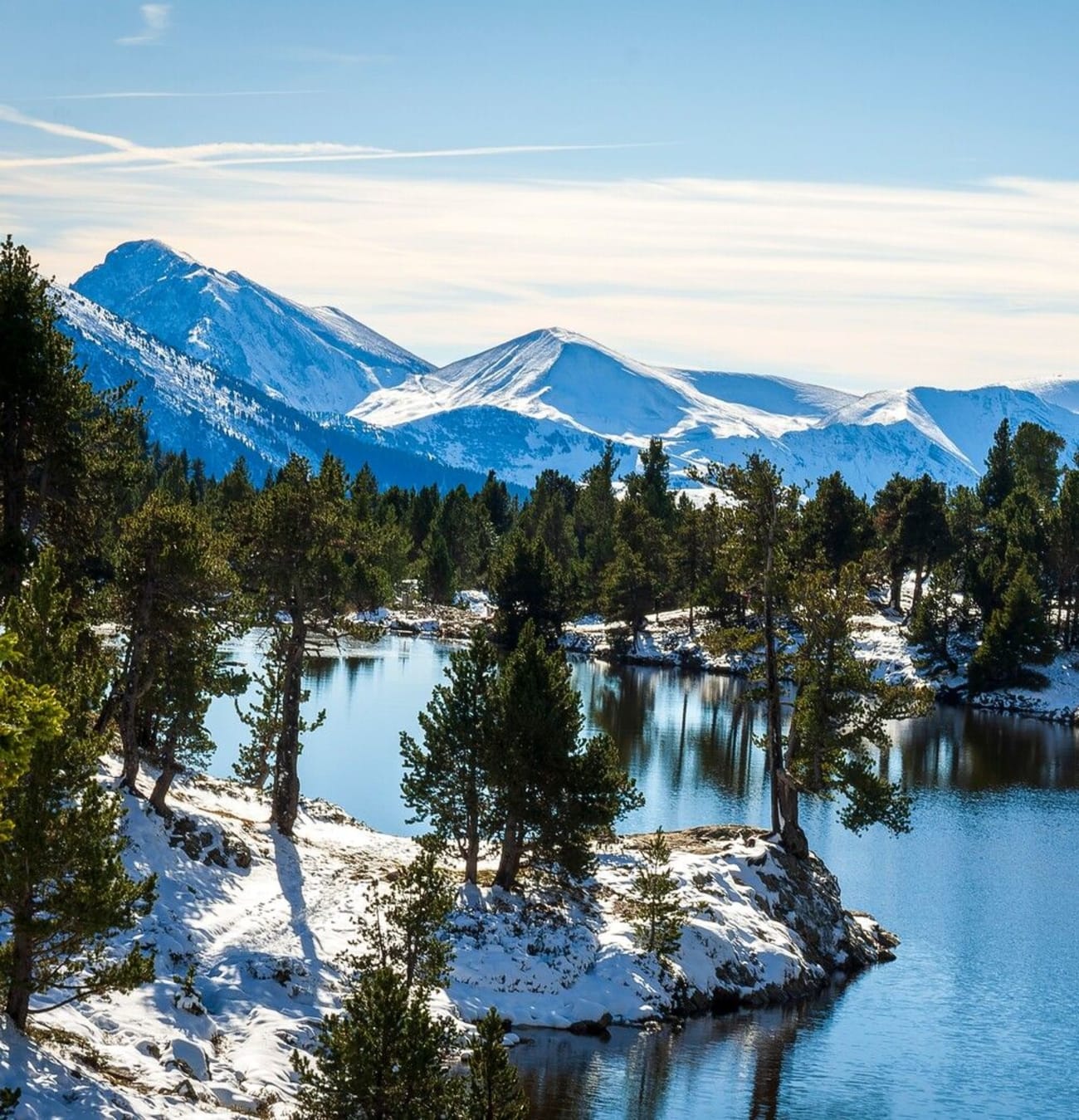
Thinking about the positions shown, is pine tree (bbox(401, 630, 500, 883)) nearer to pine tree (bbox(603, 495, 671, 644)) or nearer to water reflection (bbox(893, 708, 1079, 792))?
water reflection (bbox(893, 708, 1079, 792))

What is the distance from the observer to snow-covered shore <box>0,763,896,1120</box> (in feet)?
111

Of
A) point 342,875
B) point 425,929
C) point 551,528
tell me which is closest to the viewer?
point 425,929

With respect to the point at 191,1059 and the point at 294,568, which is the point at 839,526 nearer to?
the point at 294,568

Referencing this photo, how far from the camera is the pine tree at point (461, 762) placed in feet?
165

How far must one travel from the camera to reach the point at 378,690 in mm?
117125

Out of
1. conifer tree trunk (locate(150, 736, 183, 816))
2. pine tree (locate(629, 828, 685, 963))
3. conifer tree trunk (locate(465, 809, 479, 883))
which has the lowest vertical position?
pine tree (locate(629, 828, 685, 963))

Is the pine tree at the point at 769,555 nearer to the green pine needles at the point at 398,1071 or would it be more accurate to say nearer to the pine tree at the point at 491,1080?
the green pine needles at the point at 398,1071

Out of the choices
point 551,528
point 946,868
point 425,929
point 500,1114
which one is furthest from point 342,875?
point 551,528

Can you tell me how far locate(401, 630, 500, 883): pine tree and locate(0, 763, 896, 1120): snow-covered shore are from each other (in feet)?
7.42

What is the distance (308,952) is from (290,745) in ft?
35.0

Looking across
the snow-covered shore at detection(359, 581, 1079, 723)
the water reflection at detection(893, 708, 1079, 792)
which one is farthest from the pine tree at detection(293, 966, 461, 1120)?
the snow-covered shore at detection(359, 581, 1079, 723)

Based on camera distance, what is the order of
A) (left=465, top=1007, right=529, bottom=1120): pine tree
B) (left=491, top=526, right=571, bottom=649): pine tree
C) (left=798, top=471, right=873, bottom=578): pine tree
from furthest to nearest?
(left=798, top=471, right=873, bottom=578): pine tree
(left=491, top=526, right=571, bottom=649): pine tree
(left=465, top=1007, right=529, bottom=1120): pine tree

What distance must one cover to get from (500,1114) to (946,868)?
46.9 m

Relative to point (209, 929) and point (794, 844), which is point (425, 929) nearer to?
point (209, 929)
